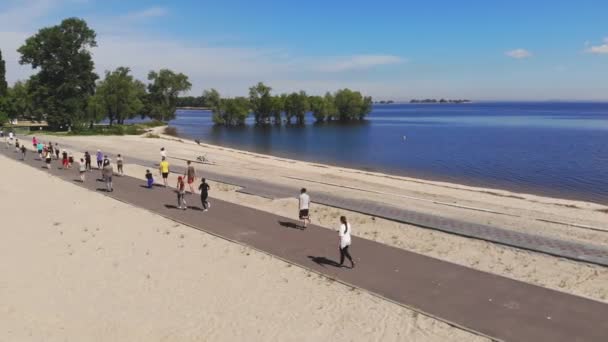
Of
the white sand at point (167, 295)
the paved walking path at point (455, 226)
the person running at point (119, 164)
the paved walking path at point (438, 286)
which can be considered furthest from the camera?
the person running at point (119, 164)

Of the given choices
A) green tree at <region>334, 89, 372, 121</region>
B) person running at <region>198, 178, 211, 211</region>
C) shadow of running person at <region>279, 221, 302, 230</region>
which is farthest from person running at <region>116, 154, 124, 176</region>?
green tree at <region>334, 89, 372, 121</region>

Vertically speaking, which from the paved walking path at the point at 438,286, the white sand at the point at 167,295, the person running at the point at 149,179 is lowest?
the white sand at the point at 167,295

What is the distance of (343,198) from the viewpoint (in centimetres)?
2236

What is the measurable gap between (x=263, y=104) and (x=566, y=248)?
116797 millimetres

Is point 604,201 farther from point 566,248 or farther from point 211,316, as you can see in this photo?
point 211,316

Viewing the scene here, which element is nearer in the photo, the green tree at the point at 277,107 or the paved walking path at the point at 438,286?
the paved walking path at the point at 438,286

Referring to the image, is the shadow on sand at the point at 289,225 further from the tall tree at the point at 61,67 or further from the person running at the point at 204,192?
the tall tree at the point at 61,67

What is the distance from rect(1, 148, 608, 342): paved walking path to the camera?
913 cm

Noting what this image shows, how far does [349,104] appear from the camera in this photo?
455 ft

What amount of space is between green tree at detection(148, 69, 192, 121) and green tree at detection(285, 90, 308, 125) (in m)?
28.1

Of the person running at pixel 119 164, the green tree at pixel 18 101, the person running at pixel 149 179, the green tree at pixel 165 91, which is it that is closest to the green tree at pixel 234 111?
the green tree at pixel 165 91

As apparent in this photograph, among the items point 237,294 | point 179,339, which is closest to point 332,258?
point 237,294

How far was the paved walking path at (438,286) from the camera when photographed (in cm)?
913

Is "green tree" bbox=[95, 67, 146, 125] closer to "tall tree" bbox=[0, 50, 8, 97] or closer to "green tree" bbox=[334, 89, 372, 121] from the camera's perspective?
"tall tree" bbox=[0, 50, 8, 97]
